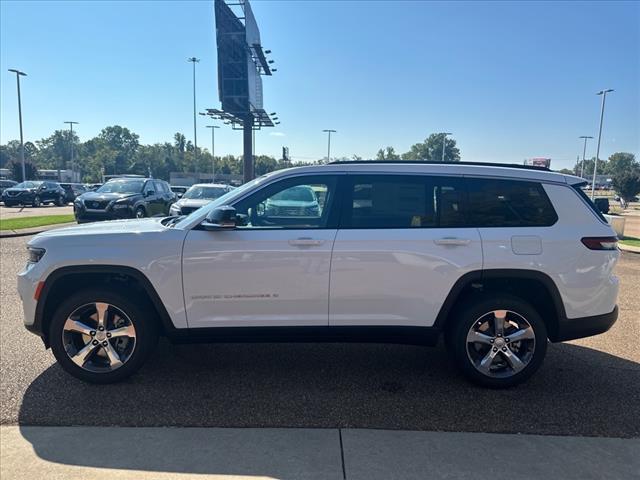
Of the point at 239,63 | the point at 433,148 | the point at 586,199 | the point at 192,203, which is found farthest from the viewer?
the point at 433,148

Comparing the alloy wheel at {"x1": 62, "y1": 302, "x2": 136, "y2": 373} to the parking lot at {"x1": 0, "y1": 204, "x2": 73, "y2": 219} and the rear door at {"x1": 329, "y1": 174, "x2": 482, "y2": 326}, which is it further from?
the parking lot at {"x1": 0, "y1": 204, "x2": 73, "y2": 219}

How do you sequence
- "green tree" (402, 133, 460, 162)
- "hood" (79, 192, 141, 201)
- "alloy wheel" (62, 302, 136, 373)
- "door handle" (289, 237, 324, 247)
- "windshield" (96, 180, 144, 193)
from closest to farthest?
"door handle" (289, 237, 324, 247) < "alloy wheel" (62, 302, 136, 373) < "hood" (79, 192, 141, 201) < "windshield" (96, 180, 144, 193) < "green tree" (402, 133, 460, 162)

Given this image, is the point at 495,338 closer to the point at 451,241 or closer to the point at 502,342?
the point at 502,342

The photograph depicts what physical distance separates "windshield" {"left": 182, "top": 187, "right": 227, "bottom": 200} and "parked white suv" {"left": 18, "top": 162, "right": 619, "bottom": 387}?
997 cm

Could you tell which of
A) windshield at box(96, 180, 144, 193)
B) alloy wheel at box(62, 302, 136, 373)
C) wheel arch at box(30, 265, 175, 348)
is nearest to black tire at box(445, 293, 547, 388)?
wheel arch at box(30, 265, 175, 348)

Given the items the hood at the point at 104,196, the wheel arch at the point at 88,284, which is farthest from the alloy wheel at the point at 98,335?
the hood at the point at 104,196

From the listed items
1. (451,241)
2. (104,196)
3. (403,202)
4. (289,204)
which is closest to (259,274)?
(289,204)

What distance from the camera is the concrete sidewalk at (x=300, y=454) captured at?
8.80ft

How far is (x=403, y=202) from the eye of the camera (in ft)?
12.5

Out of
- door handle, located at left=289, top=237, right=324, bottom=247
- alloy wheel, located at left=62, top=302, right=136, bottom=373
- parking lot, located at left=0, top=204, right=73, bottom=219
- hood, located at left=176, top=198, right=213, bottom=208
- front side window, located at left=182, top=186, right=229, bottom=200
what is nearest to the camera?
door handle, located at left=289, top=237, right=324, bottom=247

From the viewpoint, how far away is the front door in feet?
11.9

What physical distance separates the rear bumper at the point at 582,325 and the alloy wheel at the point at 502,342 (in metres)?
0.28

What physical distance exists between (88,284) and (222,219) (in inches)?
53.5

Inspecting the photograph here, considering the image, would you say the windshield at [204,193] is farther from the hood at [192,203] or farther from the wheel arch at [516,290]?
the wheel arch at [516,290]
